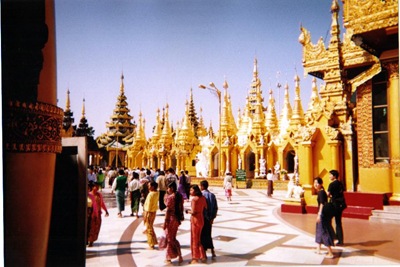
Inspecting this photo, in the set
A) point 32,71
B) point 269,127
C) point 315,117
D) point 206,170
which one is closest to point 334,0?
point 315,117

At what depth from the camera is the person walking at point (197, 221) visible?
358 cm

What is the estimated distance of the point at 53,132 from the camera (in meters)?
1.59

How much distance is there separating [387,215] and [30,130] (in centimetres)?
572

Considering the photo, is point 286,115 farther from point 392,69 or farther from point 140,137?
point 392,69

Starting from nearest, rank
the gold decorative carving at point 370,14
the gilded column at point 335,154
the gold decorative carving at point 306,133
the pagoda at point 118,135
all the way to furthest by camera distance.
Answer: the gold decorative carving at point 370,14, the gilded column at point 335,154, the gold decorative carving at point 306,133, the pagoda at point 118,135

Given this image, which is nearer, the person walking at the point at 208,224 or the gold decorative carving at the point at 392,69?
the person walking at the point at 208,224

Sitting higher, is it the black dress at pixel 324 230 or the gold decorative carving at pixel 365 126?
the gold decorative carving at pixel 365 126

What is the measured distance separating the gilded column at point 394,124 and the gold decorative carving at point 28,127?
5646mm

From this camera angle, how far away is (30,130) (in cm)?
155

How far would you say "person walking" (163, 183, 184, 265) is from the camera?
3625mm

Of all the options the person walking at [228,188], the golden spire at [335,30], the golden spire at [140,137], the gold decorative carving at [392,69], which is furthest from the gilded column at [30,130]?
the golden spire at [140,137]

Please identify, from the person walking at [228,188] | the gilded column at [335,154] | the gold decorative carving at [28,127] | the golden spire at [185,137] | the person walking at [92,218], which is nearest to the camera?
the gold decorative carving at [28,127]

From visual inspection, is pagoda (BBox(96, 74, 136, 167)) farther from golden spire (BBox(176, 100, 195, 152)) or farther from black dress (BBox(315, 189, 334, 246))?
black dress (BBox(315, 189, 334, 246))

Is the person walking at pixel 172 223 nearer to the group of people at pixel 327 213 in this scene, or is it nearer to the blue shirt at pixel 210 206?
the blue shirt at pixel 210 206
